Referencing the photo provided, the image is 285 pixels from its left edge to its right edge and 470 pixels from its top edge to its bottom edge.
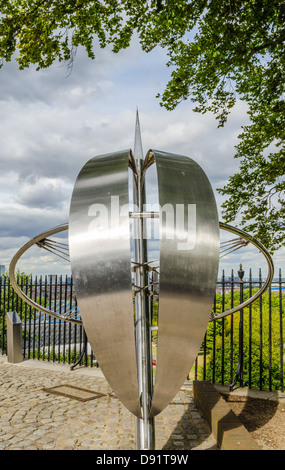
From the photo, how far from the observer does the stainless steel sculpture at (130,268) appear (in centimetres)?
300

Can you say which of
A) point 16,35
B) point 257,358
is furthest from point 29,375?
point 16,35

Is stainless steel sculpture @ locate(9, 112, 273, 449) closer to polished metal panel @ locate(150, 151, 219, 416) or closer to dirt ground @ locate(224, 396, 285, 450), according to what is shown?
polished metal panel @ locate(150, 151, 219, 416)

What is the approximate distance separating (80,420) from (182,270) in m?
3.95

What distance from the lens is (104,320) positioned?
3.04 metres

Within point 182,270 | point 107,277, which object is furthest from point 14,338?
point 182,270

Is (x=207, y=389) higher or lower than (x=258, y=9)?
lower

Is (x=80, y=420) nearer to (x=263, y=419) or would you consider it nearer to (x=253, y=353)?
(x=263, y=419)

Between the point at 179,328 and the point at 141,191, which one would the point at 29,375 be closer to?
the point at 141,191

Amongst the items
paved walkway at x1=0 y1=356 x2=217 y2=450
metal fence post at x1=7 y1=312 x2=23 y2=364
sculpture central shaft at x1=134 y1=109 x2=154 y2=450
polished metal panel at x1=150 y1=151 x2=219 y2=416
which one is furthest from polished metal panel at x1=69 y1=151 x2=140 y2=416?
metal fence post at x1=7 y1=312 x2=23 y2=364

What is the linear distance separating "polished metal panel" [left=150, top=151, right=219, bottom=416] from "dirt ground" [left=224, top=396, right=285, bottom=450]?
2.87 m

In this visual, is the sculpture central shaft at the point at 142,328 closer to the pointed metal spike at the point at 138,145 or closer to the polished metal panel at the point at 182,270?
the pointed metal spike at the point at 138,145

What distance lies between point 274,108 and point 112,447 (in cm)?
823

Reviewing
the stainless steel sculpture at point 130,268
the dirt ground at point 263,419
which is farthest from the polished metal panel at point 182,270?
the dirt ground at point 263,419

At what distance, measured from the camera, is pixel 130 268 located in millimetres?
2971
